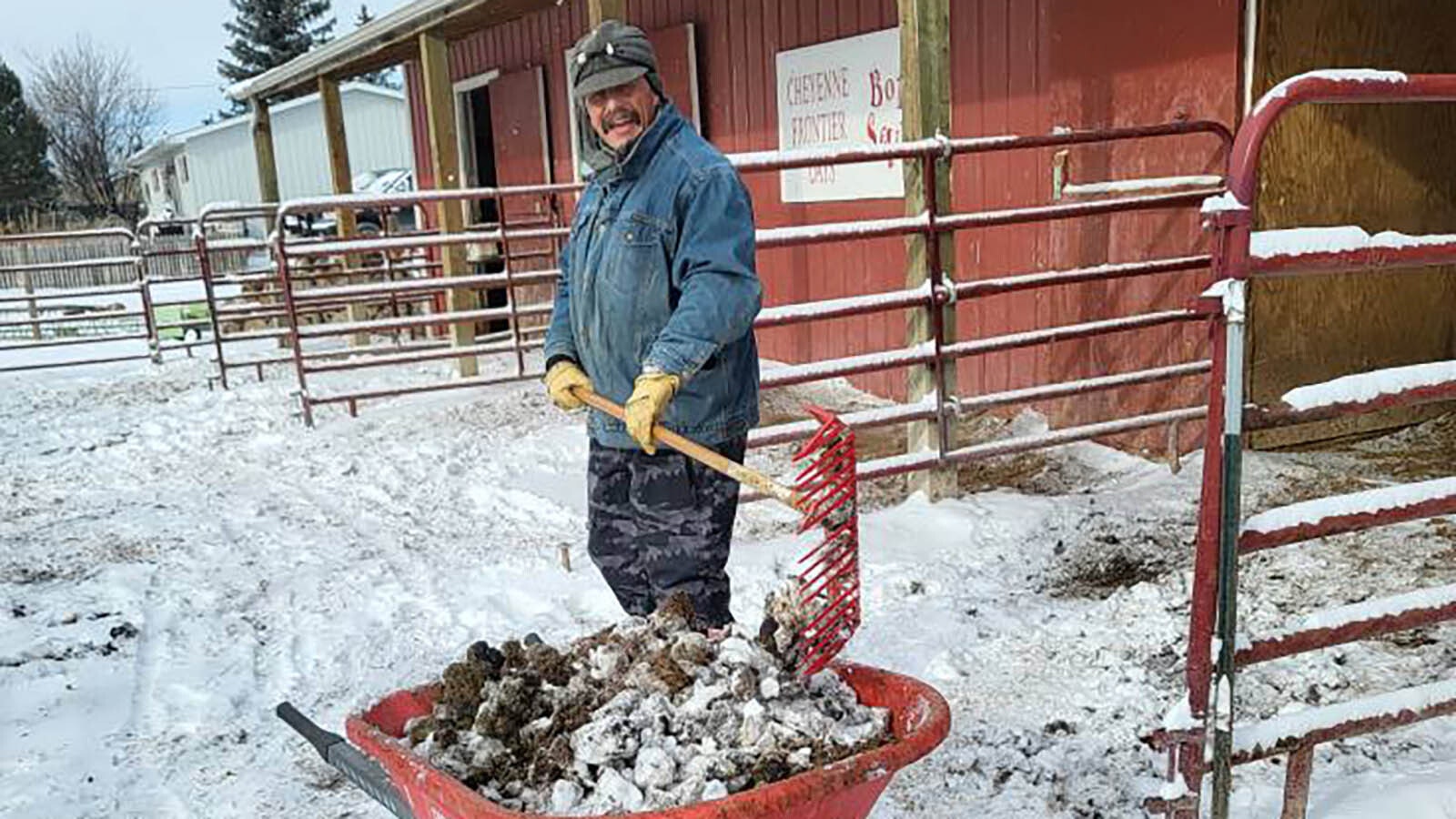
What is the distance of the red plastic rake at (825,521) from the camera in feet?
6.88

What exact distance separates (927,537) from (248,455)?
4496 millimetres

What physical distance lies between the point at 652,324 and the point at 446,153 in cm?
594

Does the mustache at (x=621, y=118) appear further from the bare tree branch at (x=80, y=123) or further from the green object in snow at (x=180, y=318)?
the bare tree branch at (x=80, y=123)

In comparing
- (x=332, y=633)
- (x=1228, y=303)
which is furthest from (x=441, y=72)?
(x=1228, y=303)

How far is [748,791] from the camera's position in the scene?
1.74 metres

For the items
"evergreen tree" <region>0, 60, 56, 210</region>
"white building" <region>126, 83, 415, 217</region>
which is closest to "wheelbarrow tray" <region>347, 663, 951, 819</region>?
"white building" <region>126, 83, 415, 217</region>

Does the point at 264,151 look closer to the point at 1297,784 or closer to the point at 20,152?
the point at 1297,784

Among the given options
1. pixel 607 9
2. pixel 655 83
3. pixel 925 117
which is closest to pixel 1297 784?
Answer: pixel 655 83

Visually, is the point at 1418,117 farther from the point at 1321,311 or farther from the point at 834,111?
the point at 834,111

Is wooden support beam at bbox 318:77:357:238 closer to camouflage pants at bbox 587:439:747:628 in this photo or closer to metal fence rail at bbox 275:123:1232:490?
metal fence rail at bbox 275:123:1232:490

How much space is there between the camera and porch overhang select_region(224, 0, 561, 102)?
834 cm

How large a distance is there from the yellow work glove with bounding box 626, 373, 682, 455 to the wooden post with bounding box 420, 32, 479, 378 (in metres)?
5.91

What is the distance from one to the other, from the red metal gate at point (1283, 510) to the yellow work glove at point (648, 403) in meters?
1.06

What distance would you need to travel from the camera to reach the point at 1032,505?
4.65 meters
